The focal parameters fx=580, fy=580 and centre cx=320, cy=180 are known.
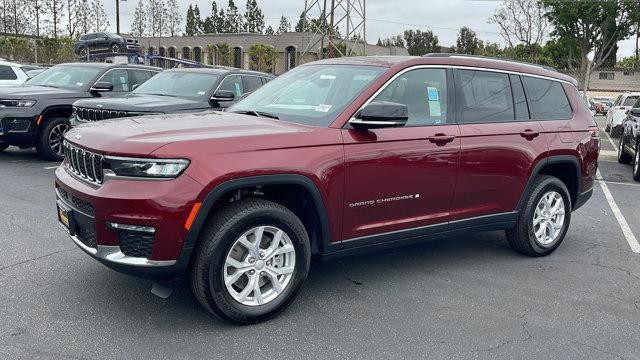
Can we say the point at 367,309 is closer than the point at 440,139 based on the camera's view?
Yes

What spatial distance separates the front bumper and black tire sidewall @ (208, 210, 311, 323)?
20cm

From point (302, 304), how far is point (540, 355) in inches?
63.1

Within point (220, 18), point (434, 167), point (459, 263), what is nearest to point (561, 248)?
point (459, 263)

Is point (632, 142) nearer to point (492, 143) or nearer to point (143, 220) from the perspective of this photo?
point (492, 143)

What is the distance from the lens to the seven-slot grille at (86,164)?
141 inches

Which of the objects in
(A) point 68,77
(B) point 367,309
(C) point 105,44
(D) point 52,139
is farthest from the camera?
(C) point 105,44

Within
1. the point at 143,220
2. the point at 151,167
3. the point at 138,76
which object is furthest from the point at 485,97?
the point at 138,76

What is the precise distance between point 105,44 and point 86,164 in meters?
31.4

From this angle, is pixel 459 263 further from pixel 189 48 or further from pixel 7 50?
pixel 189 48

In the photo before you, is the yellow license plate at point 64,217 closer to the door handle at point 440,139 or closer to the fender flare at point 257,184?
the fender flare at point 257,184

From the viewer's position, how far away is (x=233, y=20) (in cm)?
10081

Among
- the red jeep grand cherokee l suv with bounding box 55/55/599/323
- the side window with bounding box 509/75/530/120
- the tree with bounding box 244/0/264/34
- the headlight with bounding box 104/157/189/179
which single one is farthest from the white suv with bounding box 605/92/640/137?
the tree with bounding box 244/0/264/34

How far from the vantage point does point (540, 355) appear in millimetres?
3537

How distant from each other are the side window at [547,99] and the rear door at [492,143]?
0.13 metres
